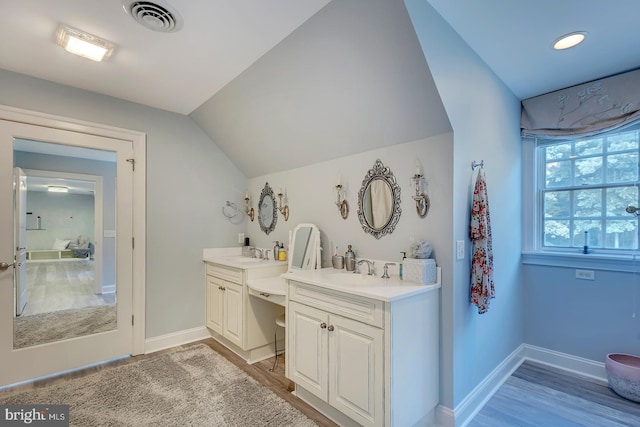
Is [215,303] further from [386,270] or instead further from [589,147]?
[589,147]

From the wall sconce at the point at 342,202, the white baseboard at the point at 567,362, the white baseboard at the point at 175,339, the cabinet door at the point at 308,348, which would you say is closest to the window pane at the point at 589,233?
the white baseboard at the point at 567,362

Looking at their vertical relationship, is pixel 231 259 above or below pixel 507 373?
above

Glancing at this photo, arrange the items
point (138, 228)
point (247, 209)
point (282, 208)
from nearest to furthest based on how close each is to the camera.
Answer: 1. point (138, 228)
2. point (282, 208)
3. point (247, 209)

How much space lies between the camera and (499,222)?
99.3 inches

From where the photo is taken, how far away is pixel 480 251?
81.1 inches

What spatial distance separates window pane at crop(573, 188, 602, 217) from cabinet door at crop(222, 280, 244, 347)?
125 inches

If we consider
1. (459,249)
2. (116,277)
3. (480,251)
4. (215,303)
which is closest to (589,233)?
(480,251)

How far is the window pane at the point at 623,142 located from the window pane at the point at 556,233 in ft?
2.32

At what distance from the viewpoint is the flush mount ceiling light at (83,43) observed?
1921 mm

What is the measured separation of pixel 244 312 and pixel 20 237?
195 centimetres

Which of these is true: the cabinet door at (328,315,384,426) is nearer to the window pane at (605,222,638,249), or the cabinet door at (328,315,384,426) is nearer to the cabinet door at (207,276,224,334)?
the cabinet door at (207,276,224,334)

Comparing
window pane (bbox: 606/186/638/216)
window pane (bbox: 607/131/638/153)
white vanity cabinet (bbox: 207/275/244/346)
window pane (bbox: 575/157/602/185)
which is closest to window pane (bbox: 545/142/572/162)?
window pane (bbox: 575/157/602/185)

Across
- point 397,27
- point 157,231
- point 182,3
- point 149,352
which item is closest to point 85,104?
point 157,231

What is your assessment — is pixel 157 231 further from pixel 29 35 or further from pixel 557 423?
pixel 557 423
